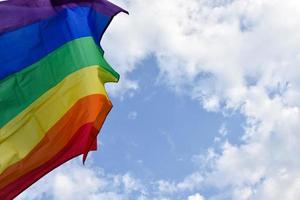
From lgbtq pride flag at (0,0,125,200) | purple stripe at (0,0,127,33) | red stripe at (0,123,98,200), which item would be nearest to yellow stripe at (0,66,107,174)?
lgbtq pride flag at (0,0,125,200)

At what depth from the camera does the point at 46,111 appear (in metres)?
15.8

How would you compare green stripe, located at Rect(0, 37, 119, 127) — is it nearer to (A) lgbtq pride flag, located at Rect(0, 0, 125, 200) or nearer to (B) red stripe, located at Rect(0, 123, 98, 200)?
(A) lgbtq pride flag, located at Rect(0, 0, 125, 200)

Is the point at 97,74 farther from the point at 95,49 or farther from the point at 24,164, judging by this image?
the point at 24,164

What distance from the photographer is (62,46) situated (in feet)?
54.4

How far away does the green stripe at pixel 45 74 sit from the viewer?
51.6 feet

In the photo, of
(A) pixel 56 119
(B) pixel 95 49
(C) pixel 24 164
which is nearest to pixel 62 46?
(B) pixel 95 49

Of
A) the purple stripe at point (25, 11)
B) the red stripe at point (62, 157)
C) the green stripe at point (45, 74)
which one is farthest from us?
the purple stripe at point (25, 11)

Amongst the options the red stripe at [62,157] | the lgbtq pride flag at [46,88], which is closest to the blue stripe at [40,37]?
the lgbtq pride flag at [46,88]

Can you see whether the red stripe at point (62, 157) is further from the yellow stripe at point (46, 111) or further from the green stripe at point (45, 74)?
the green stripe at point (45, 74)

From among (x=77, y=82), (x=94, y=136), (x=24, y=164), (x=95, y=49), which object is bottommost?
(x=24, y=164)

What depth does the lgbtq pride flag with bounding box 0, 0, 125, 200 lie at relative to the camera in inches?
605

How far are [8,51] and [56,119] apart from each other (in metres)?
1.90

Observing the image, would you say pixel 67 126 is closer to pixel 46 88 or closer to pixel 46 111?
pixel 46 111

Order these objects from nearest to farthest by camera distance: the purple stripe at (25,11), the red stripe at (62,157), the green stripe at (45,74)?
Result: 1. the red stripe at (62,157)
2. the green stripe at (45,74)
3. the purple stripe at (25,11)
